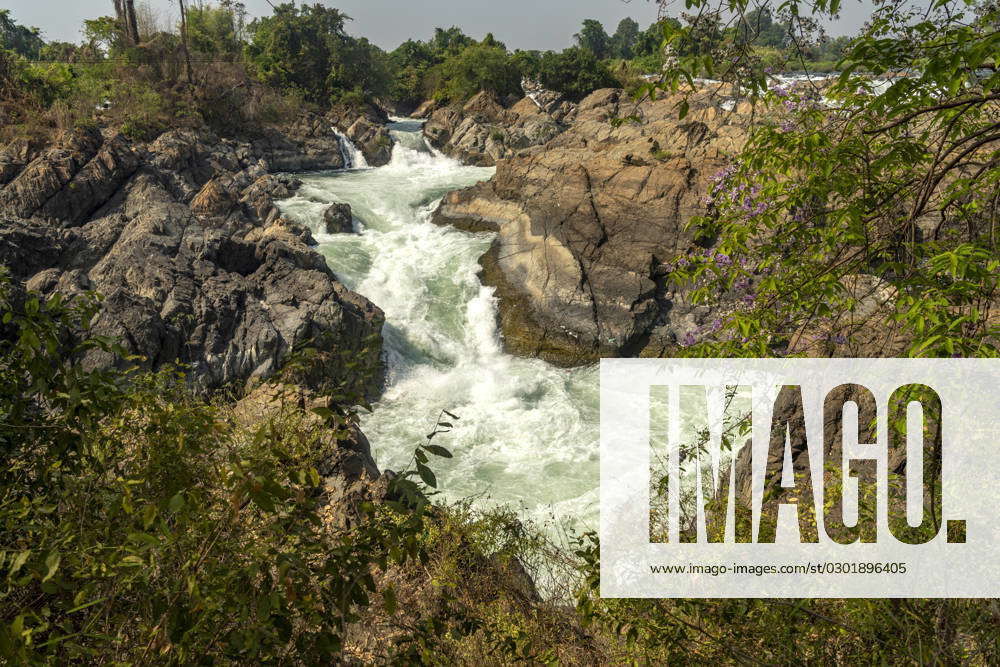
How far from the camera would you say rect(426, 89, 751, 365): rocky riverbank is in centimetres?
1357

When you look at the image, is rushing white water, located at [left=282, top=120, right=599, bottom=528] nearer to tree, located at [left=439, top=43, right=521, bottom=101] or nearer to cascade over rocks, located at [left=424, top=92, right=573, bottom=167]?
cascade over rocks, located at [left=424, top=92, right=573, bottom=167]

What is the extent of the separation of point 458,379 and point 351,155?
19.1 meters

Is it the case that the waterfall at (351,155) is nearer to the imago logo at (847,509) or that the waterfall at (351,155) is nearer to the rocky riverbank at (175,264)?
the rocky riverbank at (175,264)

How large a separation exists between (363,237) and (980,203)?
56.5ft

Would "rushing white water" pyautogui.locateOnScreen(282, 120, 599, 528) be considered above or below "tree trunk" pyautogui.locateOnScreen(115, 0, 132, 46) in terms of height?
below

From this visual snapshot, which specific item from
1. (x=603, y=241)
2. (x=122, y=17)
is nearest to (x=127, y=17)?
(x=122, y=17)

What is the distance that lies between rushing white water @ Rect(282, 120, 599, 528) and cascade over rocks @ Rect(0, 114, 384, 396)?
4.70ft

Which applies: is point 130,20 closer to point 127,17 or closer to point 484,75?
point 127,17

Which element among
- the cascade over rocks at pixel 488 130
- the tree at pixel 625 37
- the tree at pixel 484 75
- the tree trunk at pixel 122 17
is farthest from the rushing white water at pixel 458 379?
the tree at pixel 625 37

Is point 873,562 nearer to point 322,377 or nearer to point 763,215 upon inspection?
point 763,215

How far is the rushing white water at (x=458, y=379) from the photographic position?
383 inches

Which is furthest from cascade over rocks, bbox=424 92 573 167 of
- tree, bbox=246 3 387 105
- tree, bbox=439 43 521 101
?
tree, bbox=246 3 387 105

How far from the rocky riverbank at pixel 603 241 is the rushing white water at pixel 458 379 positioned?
808 millimetres

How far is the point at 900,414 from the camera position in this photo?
2229 mm
